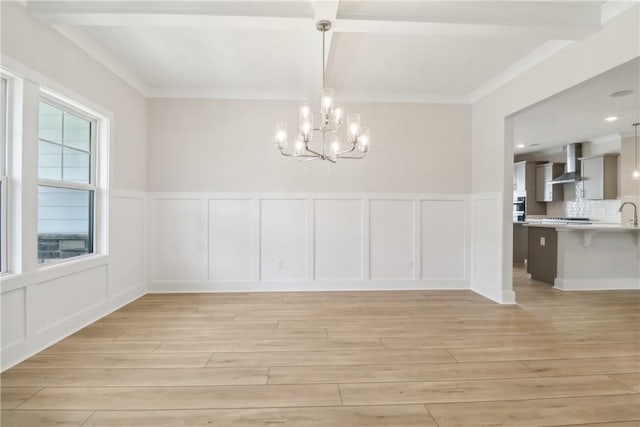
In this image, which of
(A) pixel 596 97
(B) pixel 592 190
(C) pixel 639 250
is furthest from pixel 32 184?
(B) pixel 592 190

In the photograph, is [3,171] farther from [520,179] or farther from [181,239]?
[520,179]

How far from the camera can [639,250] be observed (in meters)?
4.85

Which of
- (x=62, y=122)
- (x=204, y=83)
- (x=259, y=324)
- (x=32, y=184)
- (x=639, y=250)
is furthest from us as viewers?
(x=639, y=250)

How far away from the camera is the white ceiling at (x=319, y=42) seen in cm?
251

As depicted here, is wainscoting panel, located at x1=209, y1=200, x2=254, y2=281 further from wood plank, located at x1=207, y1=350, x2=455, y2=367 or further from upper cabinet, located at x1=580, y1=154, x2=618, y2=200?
upper cabinet, located at x1=580, y1=154, x2=618, y2=200

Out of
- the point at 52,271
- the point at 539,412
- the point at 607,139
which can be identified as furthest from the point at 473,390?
the point at 607,139

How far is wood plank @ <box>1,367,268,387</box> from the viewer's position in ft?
6.98

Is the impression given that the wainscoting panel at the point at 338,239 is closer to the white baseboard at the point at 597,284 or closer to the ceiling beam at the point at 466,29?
the ceiling beam at the point at 466,29

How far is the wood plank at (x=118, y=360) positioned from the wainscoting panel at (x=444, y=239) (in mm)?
3339

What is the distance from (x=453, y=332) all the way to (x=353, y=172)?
2.47 m

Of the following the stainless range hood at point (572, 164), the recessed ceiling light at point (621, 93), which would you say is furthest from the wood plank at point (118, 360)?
the stainless range hood at point (572, 164)

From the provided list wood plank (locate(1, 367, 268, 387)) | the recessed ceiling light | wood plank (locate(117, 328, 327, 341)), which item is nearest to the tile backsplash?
the recessed ceiling light

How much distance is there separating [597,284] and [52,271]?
6.87 meters

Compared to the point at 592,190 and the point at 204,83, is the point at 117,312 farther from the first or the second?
the point at 592,190
